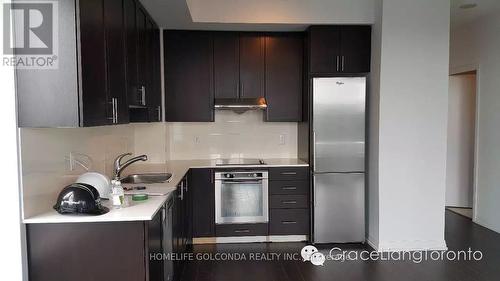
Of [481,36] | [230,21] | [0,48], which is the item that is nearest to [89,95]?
[0,48]

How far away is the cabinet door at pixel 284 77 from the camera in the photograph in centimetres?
438

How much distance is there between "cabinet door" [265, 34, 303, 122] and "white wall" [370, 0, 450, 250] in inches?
40.3

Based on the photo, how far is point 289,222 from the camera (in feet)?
13.7

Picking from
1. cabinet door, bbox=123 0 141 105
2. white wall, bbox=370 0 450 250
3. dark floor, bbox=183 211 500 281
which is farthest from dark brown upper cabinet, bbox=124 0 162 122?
white wall, bbox=370 0 450 250

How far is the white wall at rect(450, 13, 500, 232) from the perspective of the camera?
4.44m

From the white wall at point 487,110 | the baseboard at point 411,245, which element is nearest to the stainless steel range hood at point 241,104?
the baseboard at point 411,245

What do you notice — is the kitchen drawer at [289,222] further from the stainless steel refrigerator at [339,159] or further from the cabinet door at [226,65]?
the cabinet door at [226,65]

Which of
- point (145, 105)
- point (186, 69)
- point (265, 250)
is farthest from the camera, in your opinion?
point (186, 69)

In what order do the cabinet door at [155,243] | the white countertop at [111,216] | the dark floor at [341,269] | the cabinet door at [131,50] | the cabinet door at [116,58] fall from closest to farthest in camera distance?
the white countertop at [111,216] → the cabinet door at [155,243] → the cabinet door at [116,58] → the cabinet door at [131,50] → the dark floor at [341,269]

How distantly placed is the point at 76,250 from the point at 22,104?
826mm

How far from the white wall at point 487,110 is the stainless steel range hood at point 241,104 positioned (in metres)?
2.82

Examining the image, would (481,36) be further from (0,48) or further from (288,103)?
Answer: (0,48)

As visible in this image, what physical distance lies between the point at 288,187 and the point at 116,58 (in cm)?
243

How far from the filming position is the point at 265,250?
3.97 meters
